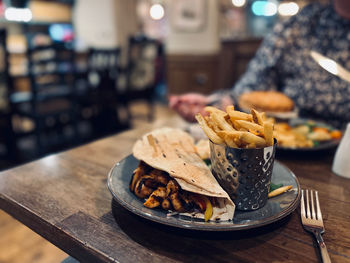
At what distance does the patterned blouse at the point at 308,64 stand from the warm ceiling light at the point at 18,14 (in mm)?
7243

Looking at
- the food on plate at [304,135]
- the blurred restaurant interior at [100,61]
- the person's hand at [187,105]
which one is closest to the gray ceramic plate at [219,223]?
the food on plate at [304,135]

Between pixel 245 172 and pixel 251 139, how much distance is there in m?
0.07

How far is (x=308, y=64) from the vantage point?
1769mm

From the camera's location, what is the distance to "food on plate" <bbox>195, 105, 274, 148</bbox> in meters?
0.55

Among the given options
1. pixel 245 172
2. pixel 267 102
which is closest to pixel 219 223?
pixel 245 172

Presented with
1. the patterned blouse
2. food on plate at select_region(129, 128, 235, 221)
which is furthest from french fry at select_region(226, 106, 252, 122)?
the patterned blouse

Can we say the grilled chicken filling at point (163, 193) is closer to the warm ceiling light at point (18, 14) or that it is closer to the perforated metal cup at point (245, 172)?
the perforated metal cup at point (245, 172)

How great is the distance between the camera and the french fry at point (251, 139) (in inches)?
21.6

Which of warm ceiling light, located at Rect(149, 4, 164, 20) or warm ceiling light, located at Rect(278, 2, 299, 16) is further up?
warm ceiling light, located at Rect(149, 4, 164, 20)

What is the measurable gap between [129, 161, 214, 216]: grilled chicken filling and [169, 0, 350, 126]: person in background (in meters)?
0.91

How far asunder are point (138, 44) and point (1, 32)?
214cm

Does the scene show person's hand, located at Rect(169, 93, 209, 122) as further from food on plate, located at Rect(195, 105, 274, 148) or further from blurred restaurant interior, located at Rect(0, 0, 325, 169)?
blurred restaurant interior, located at Rect(0, 0, 325, 169)

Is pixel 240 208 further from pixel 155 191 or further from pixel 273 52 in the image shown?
pixel 273 52

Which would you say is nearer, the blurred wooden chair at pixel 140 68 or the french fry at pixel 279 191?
A: the french fry at pixel 279 191
